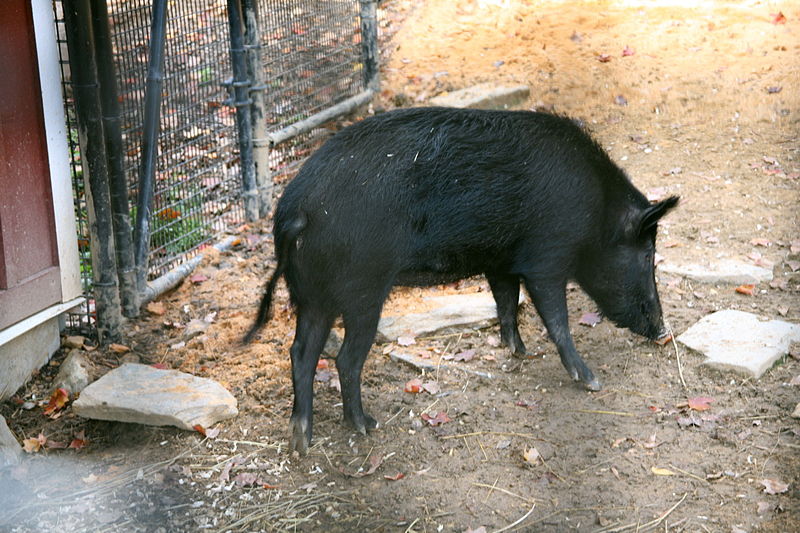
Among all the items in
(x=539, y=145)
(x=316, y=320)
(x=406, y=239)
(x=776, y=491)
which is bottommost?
(x=776, y=491)

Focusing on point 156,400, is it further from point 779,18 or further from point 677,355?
point 779,18

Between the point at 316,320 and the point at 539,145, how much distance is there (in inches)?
52.0

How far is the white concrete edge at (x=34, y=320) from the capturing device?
4.36m

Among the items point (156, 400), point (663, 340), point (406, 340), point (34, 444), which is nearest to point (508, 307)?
point (406, 340)

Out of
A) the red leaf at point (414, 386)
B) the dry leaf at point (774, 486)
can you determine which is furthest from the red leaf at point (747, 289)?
the red leaf at point (414, 386)

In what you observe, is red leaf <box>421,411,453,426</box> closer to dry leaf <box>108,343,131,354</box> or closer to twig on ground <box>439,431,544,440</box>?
twig on ground <box>439,431,544,440</box>

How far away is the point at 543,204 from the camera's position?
168 inches

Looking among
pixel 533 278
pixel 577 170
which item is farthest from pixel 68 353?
pixel 577 170

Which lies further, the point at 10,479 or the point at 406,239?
the point at 406,239

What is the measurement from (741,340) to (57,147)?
358 cm

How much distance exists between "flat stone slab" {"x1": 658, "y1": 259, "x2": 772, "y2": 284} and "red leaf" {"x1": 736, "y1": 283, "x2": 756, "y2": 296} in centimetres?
5

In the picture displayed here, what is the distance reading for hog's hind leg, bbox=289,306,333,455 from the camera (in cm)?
404

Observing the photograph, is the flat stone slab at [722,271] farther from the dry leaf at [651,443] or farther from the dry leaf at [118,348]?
the dry leaf at [118,348]

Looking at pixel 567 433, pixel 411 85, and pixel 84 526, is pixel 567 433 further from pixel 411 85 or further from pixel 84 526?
pixel 411 85
